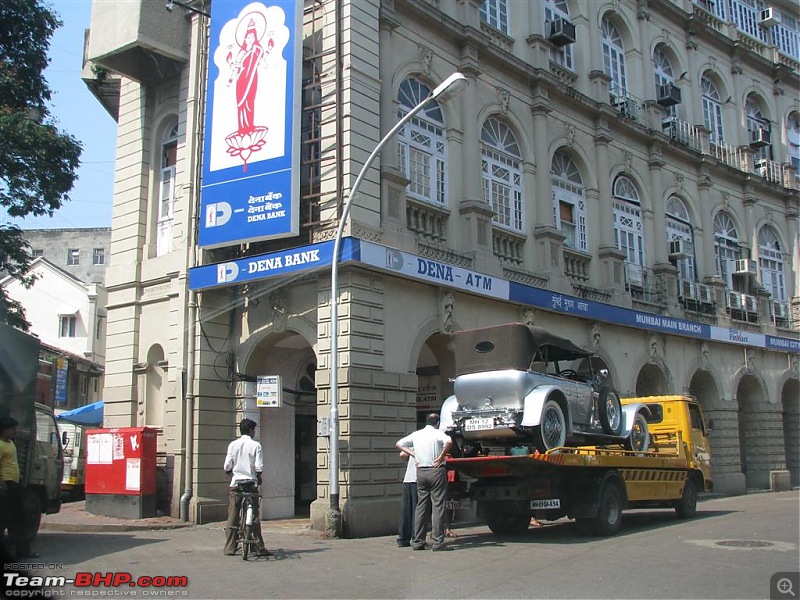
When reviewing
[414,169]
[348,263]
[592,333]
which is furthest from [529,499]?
[592,333]

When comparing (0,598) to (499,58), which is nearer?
(0,598)

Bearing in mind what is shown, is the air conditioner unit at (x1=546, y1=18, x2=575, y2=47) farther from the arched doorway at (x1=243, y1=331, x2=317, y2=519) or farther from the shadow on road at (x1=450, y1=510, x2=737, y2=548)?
the shadow on road at (x1=450, y1=510, x2=737, y2=548)

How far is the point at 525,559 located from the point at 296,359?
381 inches

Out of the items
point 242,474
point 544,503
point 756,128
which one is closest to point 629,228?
point 756,128

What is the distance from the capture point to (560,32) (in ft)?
77.1

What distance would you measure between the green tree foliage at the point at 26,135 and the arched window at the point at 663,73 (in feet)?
62.5

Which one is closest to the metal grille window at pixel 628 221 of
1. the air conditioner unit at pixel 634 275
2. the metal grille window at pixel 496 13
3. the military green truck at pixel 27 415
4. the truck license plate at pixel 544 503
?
the air conditioner unit at pixel 634 275

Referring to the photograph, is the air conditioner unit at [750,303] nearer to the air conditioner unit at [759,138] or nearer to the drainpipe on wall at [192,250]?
the air conditioner unit at [759,138]

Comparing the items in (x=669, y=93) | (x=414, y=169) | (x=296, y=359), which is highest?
(x=669, y=93)

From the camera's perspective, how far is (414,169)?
18.8 metres

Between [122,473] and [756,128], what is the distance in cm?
2759

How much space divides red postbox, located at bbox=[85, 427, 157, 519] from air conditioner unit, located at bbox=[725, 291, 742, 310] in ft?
66.6

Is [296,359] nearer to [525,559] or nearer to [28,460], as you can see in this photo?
[28,460]

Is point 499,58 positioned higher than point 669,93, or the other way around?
point 669,93
